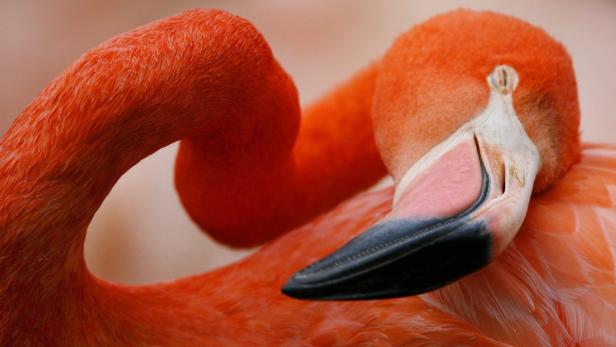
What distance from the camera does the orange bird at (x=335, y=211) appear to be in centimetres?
86

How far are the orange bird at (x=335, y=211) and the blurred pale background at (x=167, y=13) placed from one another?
0.96 meters

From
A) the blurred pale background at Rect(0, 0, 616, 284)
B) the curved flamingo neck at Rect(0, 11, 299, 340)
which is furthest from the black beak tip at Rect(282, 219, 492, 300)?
the blurred pale background at Rect(0, 0, 616, 284)

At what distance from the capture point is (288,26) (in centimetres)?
321

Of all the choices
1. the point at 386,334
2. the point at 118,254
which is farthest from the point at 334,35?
the point at 386,334

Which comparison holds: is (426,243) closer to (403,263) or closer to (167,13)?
(403,263)

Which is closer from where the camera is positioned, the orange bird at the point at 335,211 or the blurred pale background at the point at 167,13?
the orange bird at the point at 335,211

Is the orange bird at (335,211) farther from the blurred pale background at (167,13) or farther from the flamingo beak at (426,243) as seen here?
the blurred pale background at (167,13)

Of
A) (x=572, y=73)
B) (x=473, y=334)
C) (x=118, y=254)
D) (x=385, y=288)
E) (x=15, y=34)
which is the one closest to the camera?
(x=385, y=288)

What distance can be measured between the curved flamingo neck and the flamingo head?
0.87ft

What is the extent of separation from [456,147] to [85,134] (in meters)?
0.48

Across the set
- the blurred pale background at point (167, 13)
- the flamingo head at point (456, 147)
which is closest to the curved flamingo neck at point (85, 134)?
the flamingo head at point (456, 147)

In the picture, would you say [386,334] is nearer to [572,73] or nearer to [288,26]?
[572,73]

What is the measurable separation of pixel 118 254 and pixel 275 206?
129cm

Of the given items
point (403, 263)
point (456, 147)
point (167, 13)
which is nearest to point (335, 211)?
point (456, 147)
